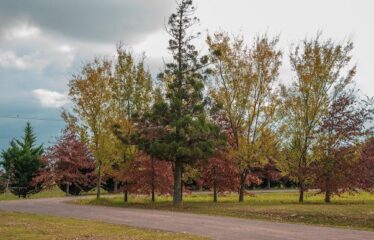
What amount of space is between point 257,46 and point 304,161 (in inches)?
328

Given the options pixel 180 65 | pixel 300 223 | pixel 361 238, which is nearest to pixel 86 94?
pixel 180 65

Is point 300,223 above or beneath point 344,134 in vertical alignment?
beneath

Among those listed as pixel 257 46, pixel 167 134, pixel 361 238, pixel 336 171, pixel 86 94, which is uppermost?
pixel 257 46

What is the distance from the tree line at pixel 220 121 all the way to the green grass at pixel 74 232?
32.7ft

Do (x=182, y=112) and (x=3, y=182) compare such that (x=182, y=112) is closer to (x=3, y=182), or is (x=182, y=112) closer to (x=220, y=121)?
(x=220, y=121)

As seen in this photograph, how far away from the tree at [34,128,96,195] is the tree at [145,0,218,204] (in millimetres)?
16029

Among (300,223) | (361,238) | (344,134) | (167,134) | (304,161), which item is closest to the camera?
(361,238)

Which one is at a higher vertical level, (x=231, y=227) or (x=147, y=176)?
(x=147, y=176)

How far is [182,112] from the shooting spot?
93.0ft

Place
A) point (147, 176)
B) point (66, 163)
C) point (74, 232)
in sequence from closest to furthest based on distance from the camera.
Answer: point (74, 232)
point (147, 176)
point (66, 163)

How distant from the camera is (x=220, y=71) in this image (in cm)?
3319

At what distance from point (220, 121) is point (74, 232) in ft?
63.8

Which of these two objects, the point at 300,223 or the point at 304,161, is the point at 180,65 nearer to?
the point at 304,161

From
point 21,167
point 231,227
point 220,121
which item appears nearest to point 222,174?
point 220,121
